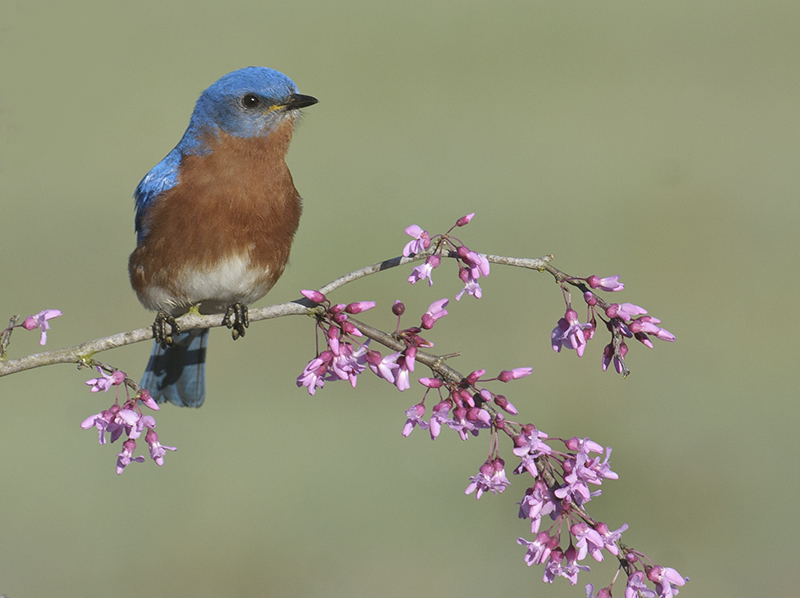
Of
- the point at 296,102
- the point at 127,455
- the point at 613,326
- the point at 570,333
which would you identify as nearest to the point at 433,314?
the point at 570,333

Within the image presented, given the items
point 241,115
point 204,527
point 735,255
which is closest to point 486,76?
point 735,255

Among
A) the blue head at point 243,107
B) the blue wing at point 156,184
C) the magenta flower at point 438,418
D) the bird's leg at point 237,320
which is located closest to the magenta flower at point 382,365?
the magenta flower at point 438,418

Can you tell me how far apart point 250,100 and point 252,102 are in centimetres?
1

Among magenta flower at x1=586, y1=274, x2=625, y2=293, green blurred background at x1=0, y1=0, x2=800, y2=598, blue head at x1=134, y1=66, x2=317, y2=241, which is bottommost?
green blurred background at x1=0, y1=0, x2=800, y2=598

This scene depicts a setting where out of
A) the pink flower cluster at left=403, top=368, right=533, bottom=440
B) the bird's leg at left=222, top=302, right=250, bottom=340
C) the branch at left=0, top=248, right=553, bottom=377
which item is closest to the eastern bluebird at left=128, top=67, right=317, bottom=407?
the bird's leg at left=222, top=302, right=250, bottom=340

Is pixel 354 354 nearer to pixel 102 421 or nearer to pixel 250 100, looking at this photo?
pixel 102 421

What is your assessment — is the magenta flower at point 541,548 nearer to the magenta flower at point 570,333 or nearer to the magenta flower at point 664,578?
the magenta flower at point 664,578

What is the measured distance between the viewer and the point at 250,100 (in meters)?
4.41

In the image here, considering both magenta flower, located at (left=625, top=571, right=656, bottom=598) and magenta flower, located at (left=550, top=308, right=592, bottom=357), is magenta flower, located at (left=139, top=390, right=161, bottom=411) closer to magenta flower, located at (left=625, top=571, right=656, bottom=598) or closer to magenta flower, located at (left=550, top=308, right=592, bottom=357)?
magenta flower, located at (left=550, top=308, right=592, bottom=357)

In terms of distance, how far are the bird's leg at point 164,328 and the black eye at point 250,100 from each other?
1005mm

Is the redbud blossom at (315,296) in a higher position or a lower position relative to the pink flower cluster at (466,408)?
higher

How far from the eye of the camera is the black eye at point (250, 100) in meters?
4.39

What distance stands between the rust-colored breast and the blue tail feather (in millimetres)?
859

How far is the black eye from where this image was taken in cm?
439
